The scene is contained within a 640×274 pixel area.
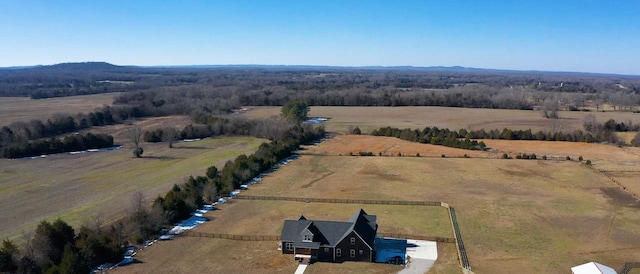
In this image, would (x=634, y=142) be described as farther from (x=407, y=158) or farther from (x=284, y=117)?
(x=284, y=117)

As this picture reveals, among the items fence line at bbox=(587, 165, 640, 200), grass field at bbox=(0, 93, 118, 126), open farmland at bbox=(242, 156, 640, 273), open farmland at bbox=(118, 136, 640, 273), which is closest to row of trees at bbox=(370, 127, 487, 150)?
open farmland at bbox=(118, 136, 640, 273)

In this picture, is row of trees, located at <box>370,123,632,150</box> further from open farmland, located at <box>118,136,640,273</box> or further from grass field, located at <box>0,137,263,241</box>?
Answer: grass field, located at <box>0,137,263,241</box>

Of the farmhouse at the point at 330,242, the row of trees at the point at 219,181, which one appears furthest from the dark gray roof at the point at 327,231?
the row of trees at the point at 219,181

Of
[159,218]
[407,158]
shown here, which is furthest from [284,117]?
[159,218]

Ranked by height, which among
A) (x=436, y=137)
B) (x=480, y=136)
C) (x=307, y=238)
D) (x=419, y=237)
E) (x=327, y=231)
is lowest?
(x=419, y=237)

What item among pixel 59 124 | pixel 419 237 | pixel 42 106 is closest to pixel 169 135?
pixel 59 124

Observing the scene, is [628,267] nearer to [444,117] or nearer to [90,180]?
[90,180]
